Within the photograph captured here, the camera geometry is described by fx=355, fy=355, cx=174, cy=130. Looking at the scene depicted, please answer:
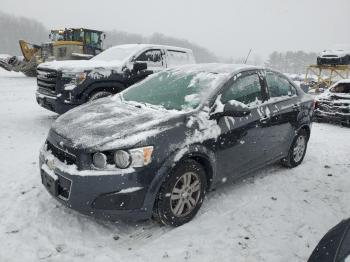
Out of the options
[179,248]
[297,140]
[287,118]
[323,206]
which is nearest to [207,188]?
[179,248]

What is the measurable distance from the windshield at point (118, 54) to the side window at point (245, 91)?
164 inches

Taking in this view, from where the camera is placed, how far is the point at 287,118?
209 inches

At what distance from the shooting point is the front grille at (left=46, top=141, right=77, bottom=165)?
3402 mm

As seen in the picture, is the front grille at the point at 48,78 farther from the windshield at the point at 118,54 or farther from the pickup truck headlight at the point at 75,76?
the windshield at the point at 118,54

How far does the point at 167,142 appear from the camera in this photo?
3477mm

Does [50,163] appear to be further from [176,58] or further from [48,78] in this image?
[176,58]

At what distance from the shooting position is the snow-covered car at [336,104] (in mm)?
10230

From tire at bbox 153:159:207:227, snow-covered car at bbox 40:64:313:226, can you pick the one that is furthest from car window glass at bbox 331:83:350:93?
tire at bbox 153:159:207:227

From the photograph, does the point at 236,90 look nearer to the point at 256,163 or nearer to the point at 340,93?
the point at 256,163

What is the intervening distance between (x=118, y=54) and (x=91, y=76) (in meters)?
1.47

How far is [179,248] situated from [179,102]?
1647mm

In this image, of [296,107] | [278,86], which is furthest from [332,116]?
[278,86]

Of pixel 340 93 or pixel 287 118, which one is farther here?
pixel 340 93

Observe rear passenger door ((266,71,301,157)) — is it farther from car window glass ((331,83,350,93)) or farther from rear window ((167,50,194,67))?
car window glass ((331,83,350,93))
